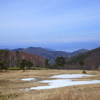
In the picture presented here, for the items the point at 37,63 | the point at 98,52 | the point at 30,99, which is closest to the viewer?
the point at 30,99

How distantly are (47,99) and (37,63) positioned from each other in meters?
88.3

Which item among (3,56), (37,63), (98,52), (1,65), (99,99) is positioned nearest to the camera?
(99,99)

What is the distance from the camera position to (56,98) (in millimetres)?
6941

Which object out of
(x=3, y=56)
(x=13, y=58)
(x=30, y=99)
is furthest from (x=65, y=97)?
(x=13, y=58)

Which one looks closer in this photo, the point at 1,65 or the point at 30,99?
the point at 30,99

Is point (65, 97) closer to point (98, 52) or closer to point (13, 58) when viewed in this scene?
point (13, 58)

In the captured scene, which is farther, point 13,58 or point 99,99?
point 13,58

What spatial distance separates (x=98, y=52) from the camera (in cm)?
13662

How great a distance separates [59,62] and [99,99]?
57855mm

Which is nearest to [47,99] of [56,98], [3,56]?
[56,98]

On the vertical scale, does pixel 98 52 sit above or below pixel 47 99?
above

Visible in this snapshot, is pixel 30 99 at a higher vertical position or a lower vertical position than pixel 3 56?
lower

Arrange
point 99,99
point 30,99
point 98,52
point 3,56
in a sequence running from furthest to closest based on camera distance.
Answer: point 98,52 → point 3,56 → point 99,99 → point 30,99

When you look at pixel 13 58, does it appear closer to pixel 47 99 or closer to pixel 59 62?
pixel 59 62
